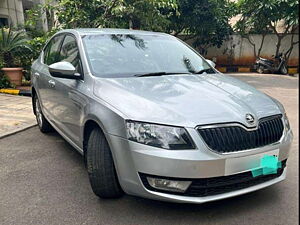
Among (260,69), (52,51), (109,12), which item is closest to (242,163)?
(52,51)

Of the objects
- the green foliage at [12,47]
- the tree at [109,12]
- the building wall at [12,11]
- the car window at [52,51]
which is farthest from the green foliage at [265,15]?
the building wall at [12,11]

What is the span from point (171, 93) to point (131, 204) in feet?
3.30

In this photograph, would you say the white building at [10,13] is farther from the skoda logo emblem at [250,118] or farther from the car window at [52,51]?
the skoda logo emblem at [250,118]

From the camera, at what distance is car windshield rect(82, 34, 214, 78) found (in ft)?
9.80

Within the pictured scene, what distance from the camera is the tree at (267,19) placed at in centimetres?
1179

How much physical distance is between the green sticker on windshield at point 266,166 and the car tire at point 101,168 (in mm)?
1088

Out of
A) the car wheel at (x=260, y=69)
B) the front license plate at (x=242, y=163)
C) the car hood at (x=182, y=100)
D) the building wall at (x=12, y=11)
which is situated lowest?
the car wheel at (x=260, y=69)

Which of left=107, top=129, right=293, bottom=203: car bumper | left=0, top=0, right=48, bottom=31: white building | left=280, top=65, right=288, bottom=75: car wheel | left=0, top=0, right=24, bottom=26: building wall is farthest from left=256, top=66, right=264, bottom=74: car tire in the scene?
left=0, top=0, right=24, bottom=26: building wall

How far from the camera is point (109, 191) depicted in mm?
2498

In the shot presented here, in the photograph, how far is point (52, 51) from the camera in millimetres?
4168

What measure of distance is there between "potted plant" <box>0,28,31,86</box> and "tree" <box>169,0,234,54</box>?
18.1 ft

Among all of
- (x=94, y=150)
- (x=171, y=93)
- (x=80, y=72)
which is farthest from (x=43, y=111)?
(x=171, y=93)

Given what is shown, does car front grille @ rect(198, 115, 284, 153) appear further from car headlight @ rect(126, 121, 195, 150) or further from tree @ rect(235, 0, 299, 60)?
tree @ rect(235, 0, 299, 60)

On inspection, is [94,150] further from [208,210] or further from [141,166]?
[208,210]
